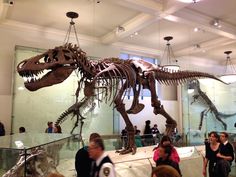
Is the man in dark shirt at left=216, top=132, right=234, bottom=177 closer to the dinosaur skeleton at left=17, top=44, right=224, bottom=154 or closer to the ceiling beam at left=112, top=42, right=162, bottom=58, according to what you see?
the dinosaur skeleton at left=17, top=44, right=224, bottom=154

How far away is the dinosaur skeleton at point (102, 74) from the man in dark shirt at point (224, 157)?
151 centimetres

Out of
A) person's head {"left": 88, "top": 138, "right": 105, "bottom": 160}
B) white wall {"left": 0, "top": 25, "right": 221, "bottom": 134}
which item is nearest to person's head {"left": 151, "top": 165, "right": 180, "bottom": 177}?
person's head {"left": 88, "top": 138, "right": 105, "bottom": 160}

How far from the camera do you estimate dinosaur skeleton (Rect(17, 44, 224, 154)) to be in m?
4.24

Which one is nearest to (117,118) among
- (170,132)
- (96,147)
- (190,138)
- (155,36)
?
(190,138)

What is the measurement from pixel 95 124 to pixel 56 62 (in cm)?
613

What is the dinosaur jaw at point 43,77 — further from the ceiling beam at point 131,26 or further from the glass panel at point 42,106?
the ceiling beam at point 131,26

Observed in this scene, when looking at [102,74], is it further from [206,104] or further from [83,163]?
[206,104]

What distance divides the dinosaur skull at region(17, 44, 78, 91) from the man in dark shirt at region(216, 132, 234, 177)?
3.11 metres

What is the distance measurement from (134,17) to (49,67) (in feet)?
18.0

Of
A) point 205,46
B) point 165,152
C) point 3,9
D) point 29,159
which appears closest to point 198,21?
point 205,46

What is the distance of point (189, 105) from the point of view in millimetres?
12742

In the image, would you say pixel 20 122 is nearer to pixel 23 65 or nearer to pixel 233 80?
pixel 23 65

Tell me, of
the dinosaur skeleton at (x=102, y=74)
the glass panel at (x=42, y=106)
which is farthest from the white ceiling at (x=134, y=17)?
the dinosaur skeleton at (x=102, y=74)

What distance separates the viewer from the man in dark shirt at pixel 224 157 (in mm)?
4805
